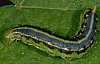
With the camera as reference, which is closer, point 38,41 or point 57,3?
point 38,41

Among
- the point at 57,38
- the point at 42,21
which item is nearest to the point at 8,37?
the point at 42,21

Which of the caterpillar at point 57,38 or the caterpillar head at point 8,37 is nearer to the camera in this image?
the caterpillar at point 57,38

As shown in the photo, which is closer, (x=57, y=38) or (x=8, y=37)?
(x=57, y=38)

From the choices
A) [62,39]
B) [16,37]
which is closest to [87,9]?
[62,39]

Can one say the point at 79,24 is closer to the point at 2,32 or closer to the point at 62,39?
the point at 62,39

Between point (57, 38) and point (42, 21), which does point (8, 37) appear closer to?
point (42, 21)
